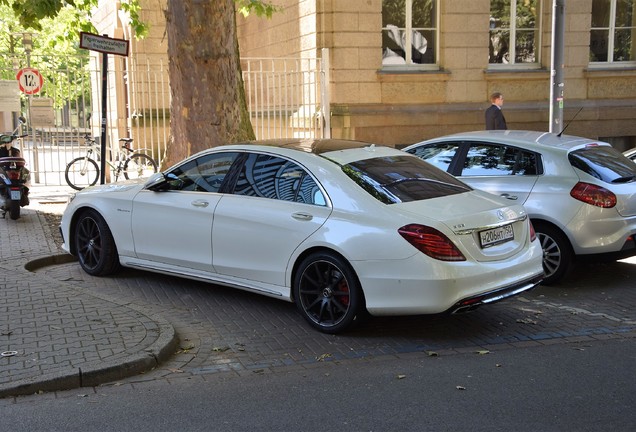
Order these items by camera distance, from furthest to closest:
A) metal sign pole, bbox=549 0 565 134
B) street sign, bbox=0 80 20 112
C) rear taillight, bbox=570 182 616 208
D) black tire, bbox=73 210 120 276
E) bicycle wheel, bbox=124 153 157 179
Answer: bicycle wheel, bbox=124 153 157 179 → street sign, bbox=0 80 20 112 → metal sign pole, bbox=549 0 565 134 → black tire, bbox=73 210 120 276 → rear taillight, bbox=570 182 616 208

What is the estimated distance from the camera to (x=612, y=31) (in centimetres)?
1794

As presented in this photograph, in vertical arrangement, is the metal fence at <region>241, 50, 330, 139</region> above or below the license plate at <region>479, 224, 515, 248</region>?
above

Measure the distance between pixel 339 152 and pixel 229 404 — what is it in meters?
2.83

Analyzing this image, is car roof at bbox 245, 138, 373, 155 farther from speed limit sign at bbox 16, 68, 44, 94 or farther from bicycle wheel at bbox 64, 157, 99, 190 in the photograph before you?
speed limit sign at bbox 16, 68, 44, 94

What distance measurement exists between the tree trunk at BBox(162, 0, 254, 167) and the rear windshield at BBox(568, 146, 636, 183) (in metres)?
4.90

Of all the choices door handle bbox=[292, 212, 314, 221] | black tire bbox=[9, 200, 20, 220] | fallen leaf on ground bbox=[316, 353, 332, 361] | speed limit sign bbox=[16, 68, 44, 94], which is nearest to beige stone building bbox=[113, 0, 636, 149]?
speed limit sign bbox=[16, 68, 44, 94]

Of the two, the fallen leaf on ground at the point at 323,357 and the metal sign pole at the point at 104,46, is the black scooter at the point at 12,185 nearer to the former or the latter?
the metal sign pole at the point at 104,46

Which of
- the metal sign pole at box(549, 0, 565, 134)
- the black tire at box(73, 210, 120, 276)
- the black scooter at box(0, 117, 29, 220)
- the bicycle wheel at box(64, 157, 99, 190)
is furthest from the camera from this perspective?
the bicycle wheel at box(64, 157, 99, 190)

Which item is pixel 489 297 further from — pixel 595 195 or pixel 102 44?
pixel 102 44

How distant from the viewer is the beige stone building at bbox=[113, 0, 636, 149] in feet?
54.3

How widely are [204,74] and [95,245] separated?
11.4ft

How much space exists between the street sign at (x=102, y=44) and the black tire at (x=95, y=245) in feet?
8.87

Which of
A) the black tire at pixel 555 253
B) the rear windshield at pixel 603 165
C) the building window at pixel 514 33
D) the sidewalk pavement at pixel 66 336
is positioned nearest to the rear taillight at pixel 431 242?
the sidewalk pavement at pixel 66 336

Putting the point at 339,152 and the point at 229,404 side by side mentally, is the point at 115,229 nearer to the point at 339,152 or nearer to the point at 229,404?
the point at 339,152
